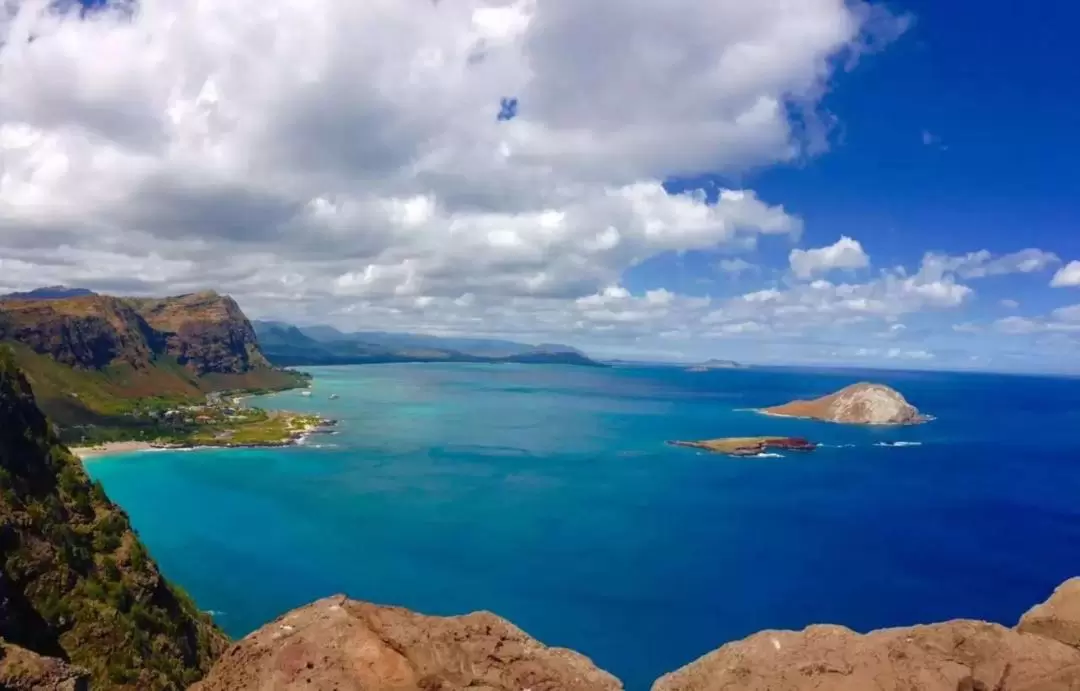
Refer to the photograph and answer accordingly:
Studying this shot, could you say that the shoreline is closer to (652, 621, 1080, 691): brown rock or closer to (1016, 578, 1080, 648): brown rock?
(652, 621, 1080, 691): brown rock

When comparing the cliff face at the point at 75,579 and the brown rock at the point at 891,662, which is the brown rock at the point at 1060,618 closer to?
the brown rock at the point at 891,662

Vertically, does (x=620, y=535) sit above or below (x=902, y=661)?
below

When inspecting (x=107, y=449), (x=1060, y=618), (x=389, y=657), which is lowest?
(x=107, y=449)

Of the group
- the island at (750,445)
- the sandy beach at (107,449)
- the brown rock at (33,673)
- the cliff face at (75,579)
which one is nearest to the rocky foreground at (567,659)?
the brown rock at (33,673)

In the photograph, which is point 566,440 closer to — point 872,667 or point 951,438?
point 951,438

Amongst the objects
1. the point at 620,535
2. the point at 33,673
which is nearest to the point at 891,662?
the point at 33,673

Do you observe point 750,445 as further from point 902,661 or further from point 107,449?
point 902,661
